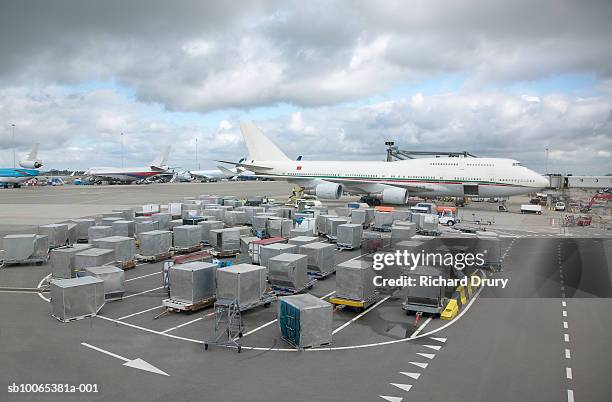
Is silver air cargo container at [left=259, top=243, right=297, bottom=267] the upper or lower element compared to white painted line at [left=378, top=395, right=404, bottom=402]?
upper

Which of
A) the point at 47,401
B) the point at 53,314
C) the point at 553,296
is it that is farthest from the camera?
the point at 553,296

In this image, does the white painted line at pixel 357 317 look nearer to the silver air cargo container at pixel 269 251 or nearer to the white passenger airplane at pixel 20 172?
the silver air cargo container at pixel 269 251

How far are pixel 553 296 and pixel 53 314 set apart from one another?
20088mm

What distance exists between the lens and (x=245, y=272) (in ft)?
49.8

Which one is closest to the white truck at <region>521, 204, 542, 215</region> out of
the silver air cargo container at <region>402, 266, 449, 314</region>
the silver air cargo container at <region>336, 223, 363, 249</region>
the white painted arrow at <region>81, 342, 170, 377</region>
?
the silver air cargo container at <region>336, 223, 363, 249</region>

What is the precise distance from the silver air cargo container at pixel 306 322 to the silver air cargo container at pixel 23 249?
692 inches

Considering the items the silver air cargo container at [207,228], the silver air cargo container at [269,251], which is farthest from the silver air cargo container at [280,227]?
the silver air cargo container at [269,251]

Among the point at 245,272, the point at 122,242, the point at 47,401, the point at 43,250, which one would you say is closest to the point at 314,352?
the point at 245,272

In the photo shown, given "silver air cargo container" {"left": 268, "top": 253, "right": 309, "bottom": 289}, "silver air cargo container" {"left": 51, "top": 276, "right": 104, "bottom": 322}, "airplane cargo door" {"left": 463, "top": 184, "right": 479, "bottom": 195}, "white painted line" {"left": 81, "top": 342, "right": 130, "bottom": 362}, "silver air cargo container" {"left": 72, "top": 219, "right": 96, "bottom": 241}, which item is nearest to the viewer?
"white painted line" {"left": 81, "top": 342, "right": 130, "bottom": 362}

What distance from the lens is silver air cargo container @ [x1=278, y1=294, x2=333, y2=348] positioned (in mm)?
12688

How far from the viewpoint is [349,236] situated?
2747 centimetres

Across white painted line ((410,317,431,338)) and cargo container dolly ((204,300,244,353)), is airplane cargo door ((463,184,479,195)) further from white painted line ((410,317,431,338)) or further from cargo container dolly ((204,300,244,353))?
cargo container dolly ((204,300,244,353))

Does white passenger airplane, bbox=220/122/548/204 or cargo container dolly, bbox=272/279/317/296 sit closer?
cargo container dolly, bbox=272/279/317/296

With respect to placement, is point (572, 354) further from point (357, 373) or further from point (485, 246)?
point (485, 246)
